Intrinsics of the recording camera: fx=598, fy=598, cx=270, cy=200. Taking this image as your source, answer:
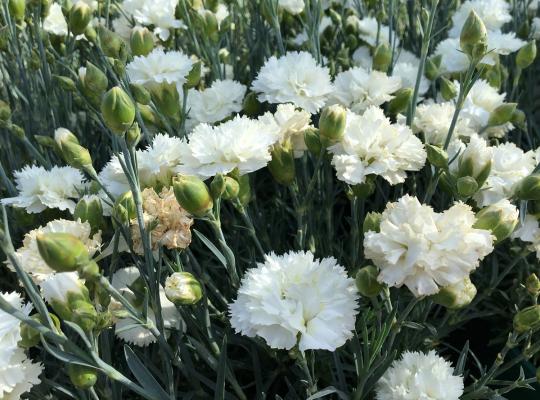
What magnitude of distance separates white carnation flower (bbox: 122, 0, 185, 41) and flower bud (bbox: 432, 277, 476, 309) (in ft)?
2.61

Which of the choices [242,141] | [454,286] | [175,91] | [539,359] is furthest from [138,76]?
[539,359]

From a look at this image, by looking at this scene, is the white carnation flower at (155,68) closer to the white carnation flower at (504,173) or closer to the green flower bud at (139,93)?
the green flower bud at (139,93)

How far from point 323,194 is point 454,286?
1.38 feet

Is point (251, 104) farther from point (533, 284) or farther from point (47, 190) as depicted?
point (533, 284)

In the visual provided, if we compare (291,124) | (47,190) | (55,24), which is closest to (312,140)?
(291,124)

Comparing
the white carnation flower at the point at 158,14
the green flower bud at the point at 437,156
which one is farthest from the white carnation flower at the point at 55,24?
the green flower bud at the point at 437,156

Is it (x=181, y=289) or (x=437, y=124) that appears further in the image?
(x=437, y=124)

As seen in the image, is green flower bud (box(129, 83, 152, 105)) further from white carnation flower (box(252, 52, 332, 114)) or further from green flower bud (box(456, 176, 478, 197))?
green flower bud (box(456, 176, 478, 197))

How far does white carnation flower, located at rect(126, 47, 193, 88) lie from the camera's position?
91 cm

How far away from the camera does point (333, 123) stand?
0.71m

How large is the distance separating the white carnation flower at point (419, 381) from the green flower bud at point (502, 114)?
398 mm

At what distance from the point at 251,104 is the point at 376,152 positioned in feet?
1.07

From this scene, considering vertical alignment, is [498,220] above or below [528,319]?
above

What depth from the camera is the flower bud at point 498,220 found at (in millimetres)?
605
